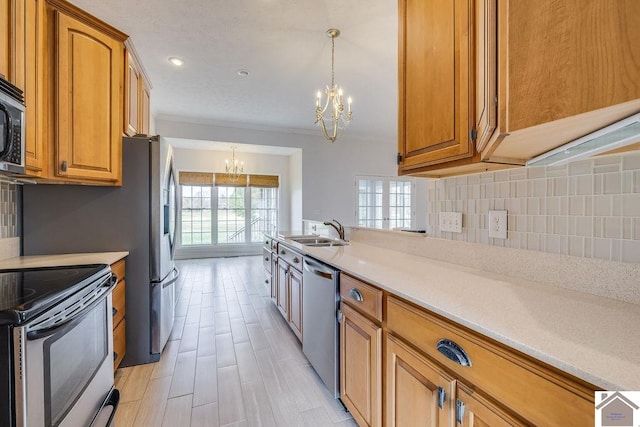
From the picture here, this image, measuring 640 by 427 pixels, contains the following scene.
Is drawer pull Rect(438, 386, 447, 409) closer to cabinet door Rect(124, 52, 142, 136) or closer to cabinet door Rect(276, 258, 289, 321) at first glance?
cabinet door Rect(276, 258, 289, 321)

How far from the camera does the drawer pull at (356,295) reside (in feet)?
4.60

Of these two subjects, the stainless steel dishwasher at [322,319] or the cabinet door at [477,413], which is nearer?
the cabinet door at [477,413]

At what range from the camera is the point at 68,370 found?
3.73 ft

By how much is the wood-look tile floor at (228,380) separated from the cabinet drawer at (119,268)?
0.71 metres

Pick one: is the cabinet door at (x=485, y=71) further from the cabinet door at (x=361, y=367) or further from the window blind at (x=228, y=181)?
the window blind at (x=228, y=181)

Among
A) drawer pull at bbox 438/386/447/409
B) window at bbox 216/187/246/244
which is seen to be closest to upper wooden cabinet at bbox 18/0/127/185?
drawer pull at bbox 438/386/447/409

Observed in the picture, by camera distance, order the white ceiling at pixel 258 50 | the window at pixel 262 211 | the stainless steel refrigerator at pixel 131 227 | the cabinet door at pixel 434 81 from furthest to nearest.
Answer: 1. the window at pixel 262 211
2. the white ceiling at pixel 258 50
3. the stainless steel refrigerator at pixel 131 227
4. the cabinet door at pixel 434 81

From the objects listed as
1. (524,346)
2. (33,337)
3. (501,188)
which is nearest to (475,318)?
(524,346)

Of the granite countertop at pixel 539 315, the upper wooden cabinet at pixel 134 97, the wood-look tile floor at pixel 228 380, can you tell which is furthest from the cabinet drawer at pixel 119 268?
the granite countertop at pixel 539 315

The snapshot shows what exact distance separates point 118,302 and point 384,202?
234 inches

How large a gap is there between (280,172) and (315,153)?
1.29 meters

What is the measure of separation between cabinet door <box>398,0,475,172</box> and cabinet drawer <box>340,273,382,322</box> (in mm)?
671

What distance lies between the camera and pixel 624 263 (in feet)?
3.12

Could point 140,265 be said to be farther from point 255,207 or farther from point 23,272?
point 255,207
